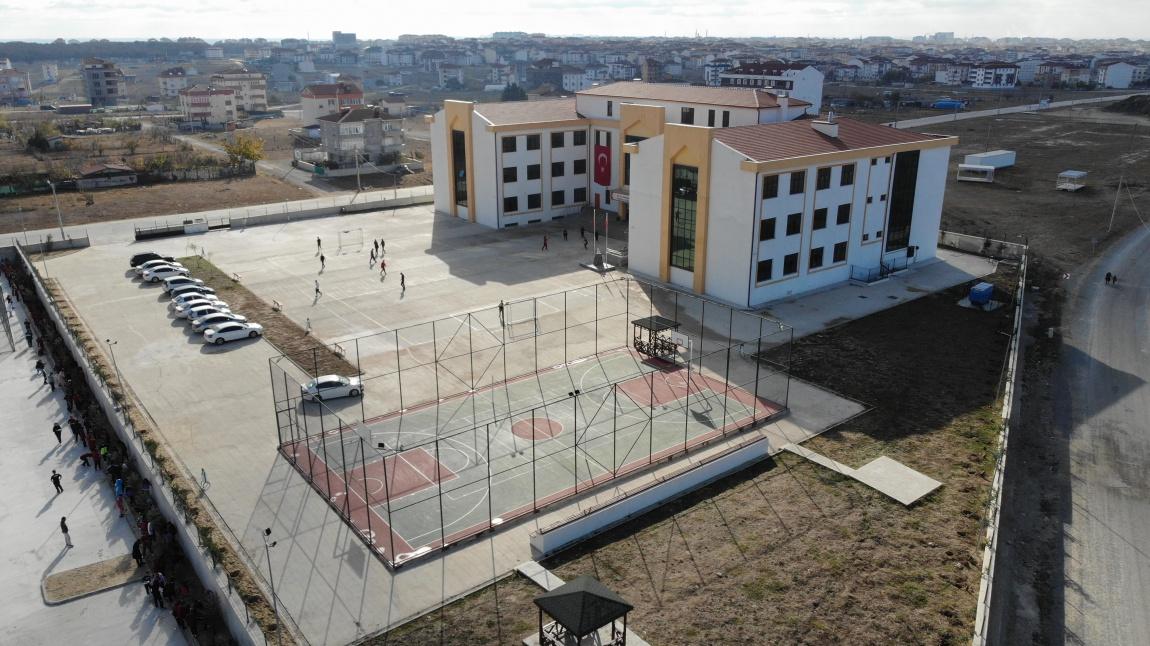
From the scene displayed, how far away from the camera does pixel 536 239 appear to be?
65.1 meters

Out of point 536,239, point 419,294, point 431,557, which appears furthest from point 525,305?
point 431,557

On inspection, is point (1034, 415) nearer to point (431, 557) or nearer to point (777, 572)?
point (777, 572)

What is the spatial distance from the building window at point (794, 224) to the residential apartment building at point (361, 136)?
6527 centimetres

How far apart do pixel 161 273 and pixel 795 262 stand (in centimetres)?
4078

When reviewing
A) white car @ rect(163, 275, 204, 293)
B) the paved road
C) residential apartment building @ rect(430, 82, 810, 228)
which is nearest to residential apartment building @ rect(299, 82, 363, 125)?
residential apartment building @ rect(430, 82, 810, 228)

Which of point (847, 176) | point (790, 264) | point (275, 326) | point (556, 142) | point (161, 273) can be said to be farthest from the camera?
point (556, 142)

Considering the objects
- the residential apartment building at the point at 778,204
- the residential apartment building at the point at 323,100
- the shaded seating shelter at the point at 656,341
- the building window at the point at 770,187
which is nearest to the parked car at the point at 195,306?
the shaded seating shelter at the point at 656,341

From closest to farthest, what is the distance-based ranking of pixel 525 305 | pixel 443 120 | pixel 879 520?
1. pixel 879 520
2. pixel 525 305
3. pixel 443 120

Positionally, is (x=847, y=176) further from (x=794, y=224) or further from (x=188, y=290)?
(x=188, y=290)

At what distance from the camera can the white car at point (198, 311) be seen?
4550 centimetres

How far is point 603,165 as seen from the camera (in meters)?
72.2

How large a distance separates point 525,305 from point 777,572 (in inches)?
1068

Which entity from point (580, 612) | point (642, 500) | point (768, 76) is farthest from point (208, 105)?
point (580, 612)

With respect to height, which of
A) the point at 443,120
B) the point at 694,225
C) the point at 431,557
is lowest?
the point at 431,557
